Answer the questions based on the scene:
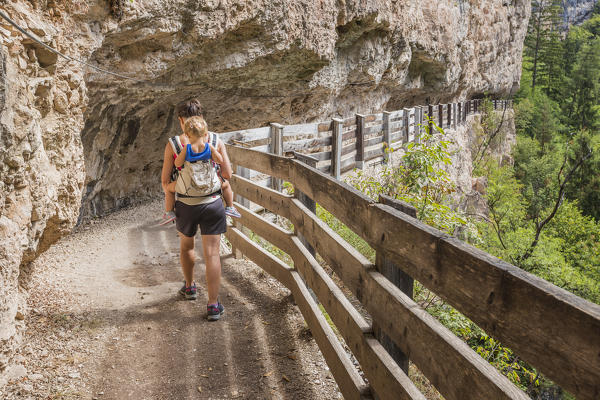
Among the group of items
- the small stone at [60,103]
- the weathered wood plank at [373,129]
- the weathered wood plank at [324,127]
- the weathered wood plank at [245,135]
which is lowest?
the weathered wood plank at [373,129]

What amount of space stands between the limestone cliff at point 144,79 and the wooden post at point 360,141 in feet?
4.84

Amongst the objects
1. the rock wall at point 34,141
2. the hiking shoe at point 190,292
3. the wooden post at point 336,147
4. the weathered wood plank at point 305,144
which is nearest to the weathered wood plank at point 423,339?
the rock wall at point 34,141

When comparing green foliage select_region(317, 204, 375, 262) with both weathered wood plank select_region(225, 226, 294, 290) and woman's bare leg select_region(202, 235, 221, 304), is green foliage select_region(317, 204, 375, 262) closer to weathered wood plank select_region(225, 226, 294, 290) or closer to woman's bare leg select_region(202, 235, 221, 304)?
weathered wood plank select_region(225, 226, 294, 290)

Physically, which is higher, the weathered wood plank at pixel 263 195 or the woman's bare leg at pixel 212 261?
the weathered wood plank at pixel 263 195

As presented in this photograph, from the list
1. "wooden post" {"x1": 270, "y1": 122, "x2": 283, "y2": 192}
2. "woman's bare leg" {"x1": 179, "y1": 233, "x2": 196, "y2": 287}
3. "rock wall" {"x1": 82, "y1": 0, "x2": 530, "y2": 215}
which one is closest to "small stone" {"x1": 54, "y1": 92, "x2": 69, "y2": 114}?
"woman's bare leg" {"x1": 179, "y1": 233, "x2": 196, "y2": 287}

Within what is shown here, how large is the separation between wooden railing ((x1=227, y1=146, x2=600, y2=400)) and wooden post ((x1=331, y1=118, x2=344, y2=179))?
17.0 ft

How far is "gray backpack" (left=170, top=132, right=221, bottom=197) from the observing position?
3814 millimetres

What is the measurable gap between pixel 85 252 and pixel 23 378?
11.2 feet

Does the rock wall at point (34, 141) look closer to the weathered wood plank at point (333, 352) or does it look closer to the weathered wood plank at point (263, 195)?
the weathered wood plank at point (263, 195)

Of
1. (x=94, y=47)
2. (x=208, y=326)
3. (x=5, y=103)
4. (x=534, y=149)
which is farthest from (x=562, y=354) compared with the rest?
(x=534, y=149)

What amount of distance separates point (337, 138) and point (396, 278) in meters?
6.81

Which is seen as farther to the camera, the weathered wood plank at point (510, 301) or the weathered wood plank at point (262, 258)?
the weathered wood plank at point (262, 258)

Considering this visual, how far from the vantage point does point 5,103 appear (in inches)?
109

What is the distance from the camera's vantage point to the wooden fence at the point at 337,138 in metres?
6.96
